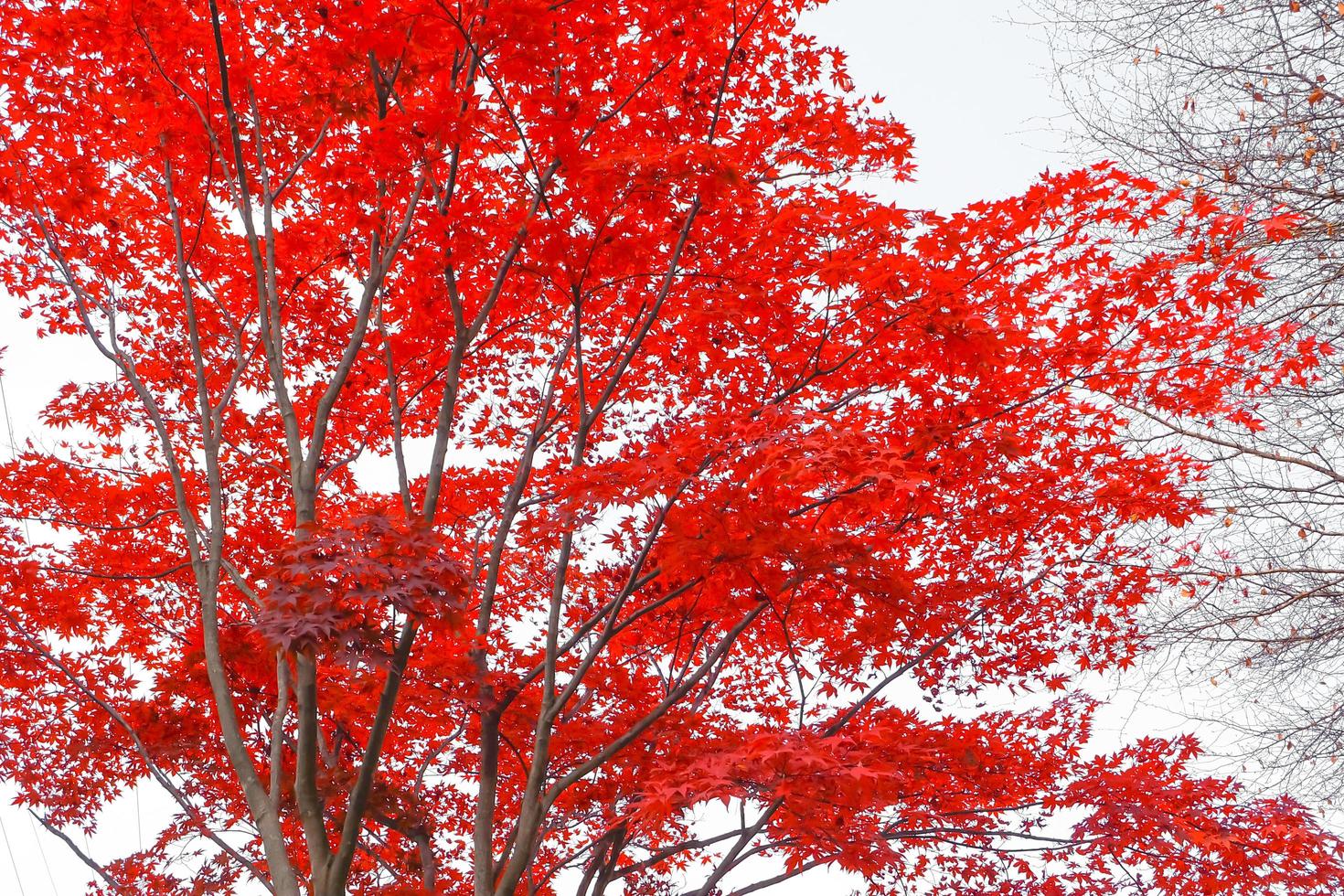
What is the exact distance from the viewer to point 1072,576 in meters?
6.68

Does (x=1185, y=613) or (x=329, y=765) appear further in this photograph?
(x=1185, y=613)

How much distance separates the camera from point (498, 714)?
5.38 metres

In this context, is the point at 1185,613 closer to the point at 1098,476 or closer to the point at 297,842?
the point at 1098,476

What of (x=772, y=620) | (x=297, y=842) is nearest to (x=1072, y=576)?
(x=772, y=620)

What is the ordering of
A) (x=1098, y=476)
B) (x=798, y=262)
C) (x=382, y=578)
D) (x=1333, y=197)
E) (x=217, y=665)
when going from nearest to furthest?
1. (x=382, y=578)
2. (x=217, y=665)
3. (x=798, y=262)
4. (x=1098, y=476)
5. (x=1333, y=197)

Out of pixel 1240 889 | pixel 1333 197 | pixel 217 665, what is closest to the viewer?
pixel 217 665

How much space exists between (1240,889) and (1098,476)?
8.31 ft

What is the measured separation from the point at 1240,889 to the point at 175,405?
7985mm

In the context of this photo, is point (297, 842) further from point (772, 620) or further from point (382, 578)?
point (382, 578)

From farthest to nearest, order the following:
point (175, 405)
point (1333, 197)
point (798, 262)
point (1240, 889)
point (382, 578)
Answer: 1. point (175, 405)
2. point (1333, 197)
3. point (1240, 889)
4. point (798, 262)
5. point (382, 578)

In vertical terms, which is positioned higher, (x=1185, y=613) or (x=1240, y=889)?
(x=1185, y=613)

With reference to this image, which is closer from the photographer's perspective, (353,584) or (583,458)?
(353,584)

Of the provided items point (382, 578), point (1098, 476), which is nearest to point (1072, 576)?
point (1098, 476)

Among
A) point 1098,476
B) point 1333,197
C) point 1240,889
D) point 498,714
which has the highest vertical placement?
point 1333,197
